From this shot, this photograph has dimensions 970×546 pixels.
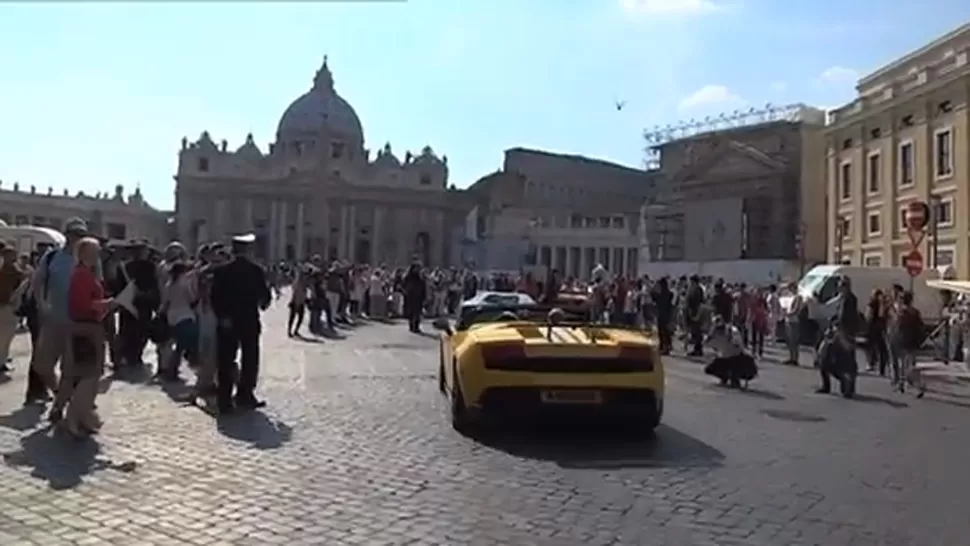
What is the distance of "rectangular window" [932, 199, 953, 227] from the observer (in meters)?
41.1

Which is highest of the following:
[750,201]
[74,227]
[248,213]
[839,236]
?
[248,213]

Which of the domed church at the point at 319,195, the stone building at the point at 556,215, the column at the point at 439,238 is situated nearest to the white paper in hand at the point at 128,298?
the stone building at the point at 556,215

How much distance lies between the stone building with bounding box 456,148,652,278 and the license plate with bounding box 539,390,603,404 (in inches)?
2223

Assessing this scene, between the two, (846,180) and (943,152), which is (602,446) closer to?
(943,152)

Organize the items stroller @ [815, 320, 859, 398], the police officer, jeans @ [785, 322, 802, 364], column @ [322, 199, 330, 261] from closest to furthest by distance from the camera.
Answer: the police officer → stroller @ [815, 320, 859, 398] → jeans @ [785, 322, 802, 364] → column @ [322, 199, 330, 261]

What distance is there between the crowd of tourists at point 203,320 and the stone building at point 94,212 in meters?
84.7

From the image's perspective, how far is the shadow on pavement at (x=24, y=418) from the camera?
9852 millimetres

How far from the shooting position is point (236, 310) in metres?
11.3

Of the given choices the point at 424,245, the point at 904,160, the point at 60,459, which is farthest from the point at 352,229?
the point at 60,459

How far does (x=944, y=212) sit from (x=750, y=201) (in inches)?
1027

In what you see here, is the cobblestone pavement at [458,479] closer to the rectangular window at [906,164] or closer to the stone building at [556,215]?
the rectangular window at [906,164]

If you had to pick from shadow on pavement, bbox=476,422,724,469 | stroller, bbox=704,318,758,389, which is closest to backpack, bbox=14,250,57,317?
shadow on pavement, bbox=476,422,724,469

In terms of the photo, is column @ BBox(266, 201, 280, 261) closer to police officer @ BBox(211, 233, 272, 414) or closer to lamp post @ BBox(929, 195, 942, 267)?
lamp post @ BBox(929, 195, 942, 267)

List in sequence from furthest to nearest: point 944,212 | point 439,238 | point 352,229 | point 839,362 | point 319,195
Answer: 1. point 439,238
2. point 352,229
3. point 319,195
4. point 944,212
5. point 839,362
